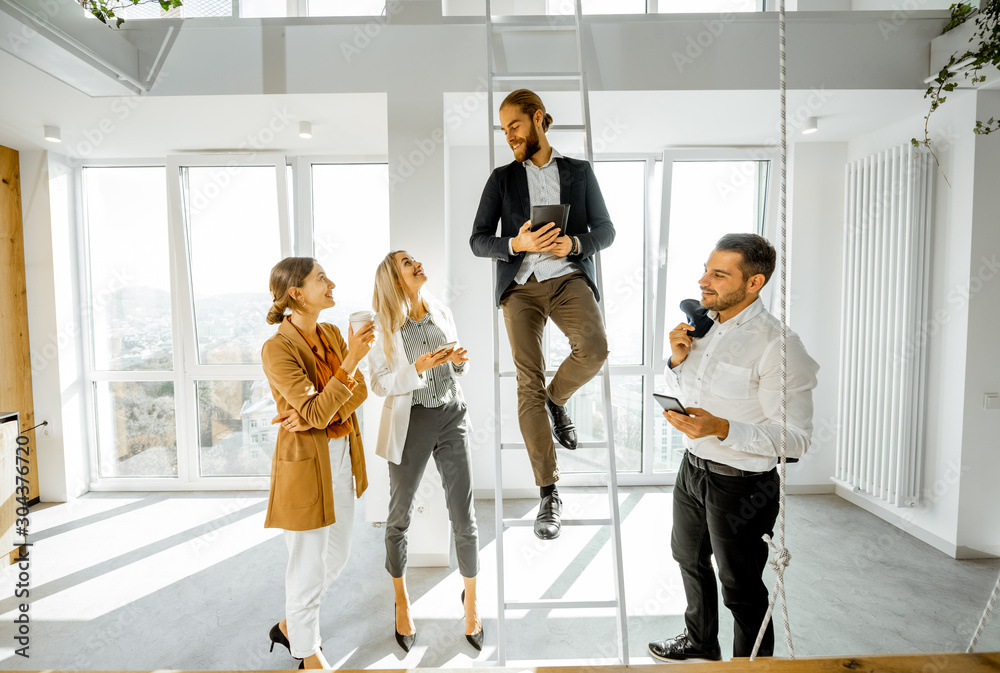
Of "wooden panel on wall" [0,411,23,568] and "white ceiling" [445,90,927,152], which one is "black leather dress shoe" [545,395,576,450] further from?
"wooden panel on wall" [0,411,23,568]

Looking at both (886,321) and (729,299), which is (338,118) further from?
(886,321)

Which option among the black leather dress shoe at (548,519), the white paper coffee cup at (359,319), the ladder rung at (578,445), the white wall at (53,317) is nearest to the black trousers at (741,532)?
the ladder rung at (578,445)

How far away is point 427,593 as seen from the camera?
281 centimetres

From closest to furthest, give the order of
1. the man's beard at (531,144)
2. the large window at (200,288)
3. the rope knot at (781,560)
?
the rope knot at (781,560), the man's beard at (531,144), the large window at (200,288)

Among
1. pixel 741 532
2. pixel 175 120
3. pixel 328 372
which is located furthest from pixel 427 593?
pixel 175 120

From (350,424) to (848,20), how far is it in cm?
340

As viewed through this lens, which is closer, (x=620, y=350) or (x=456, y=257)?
(x=456, y=257)

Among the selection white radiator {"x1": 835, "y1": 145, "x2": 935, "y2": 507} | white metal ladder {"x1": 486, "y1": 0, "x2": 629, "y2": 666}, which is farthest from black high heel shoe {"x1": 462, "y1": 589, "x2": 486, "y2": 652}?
white radiator {"x1": 835, "y1": 145, "x2": 935, "y2": 507}

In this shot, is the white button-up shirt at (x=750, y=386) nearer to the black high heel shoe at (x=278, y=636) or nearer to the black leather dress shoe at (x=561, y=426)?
the black leather dress shoe at (x=561, y=426)

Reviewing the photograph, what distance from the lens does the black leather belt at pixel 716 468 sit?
176cm

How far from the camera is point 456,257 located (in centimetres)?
390

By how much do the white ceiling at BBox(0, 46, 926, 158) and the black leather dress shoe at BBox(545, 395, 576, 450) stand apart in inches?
71.1

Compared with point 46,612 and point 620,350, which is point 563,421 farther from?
point 46,612

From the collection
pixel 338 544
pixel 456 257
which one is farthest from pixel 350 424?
pixel 456 257
